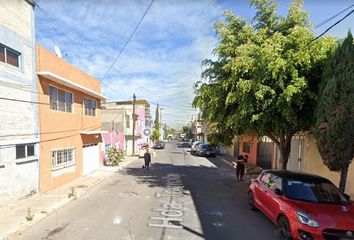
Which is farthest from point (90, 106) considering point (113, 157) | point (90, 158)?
point (113, 157)

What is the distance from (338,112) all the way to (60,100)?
11.3 metres

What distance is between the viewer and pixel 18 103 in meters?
10.3

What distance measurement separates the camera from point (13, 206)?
9.50m

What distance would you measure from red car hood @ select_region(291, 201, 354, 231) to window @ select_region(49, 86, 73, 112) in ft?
34.3

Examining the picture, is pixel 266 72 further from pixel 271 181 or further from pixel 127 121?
pixel 127 121

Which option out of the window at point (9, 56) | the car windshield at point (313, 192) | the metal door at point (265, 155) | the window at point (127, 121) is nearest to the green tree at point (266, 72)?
the car windshield at point (313, 192)

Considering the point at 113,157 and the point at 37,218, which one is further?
the point at 113,157

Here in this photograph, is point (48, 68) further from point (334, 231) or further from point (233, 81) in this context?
point (334, 231)

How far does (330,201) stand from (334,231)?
1.38m

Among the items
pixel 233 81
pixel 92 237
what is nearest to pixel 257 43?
pixel 233 81

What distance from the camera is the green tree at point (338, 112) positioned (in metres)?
8.38

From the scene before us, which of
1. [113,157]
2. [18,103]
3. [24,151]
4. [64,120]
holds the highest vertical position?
[18,103]

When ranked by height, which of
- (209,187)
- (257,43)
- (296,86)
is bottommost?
(209,187)

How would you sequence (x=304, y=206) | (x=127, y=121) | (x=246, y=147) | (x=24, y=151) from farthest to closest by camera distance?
(x=127, y=121) < (x=246, y=147) < (x=24, y=151) < (x=304, y=206)
